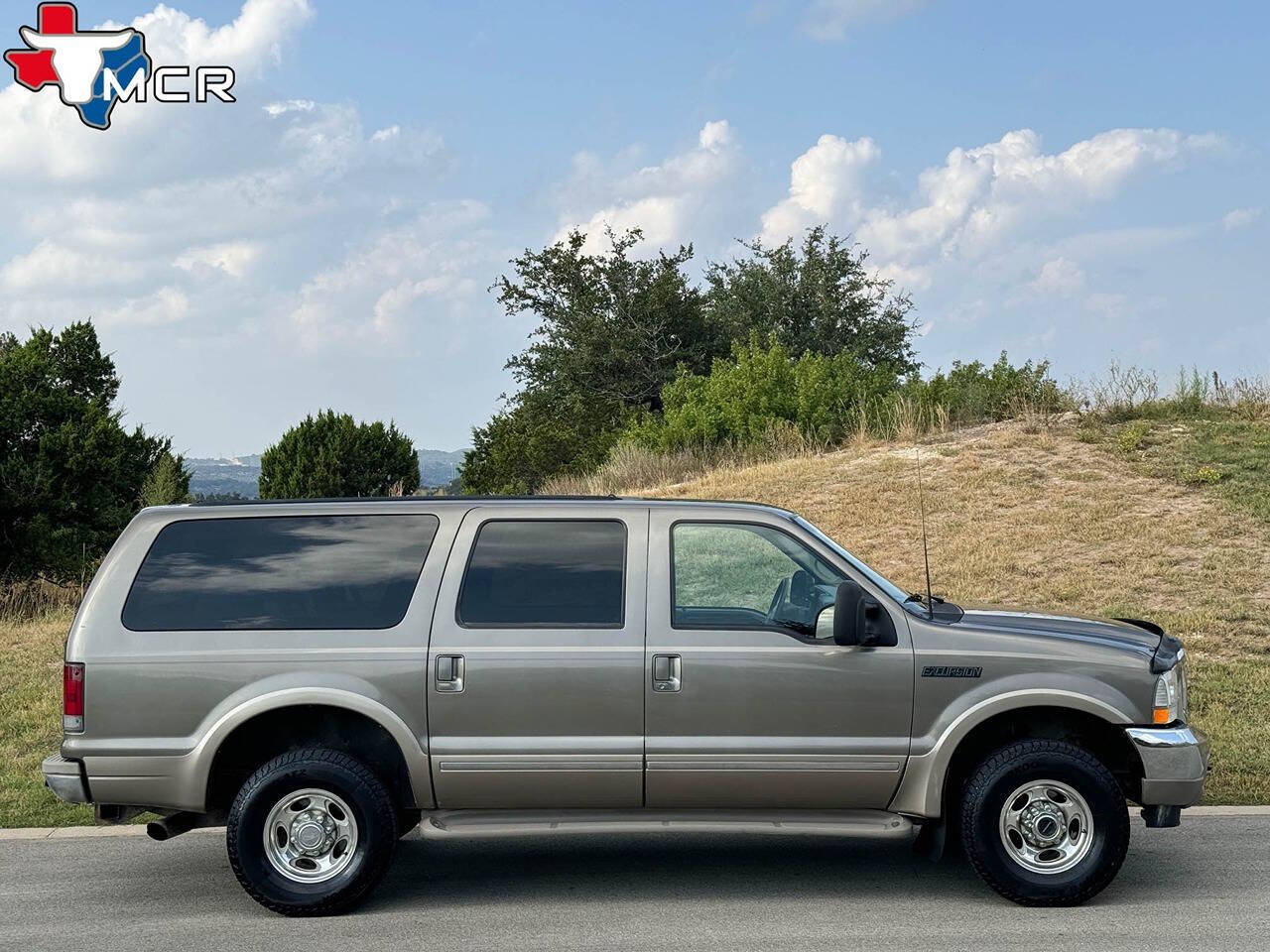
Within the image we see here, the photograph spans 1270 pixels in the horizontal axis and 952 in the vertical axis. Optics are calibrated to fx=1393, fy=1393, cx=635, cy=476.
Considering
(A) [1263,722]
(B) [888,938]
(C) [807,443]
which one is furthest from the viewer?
(C) [807,443]

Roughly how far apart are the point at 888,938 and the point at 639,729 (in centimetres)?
143

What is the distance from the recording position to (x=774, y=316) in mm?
49781

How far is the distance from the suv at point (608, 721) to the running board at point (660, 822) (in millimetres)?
13

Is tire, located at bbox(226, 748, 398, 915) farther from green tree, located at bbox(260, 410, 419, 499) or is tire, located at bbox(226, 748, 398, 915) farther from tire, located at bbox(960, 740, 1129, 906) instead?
green tree, located at bbox(260, 410, 419, 499)

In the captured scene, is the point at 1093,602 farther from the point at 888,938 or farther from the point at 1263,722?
the point at 888,938

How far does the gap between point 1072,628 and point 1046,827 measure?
0.99 m

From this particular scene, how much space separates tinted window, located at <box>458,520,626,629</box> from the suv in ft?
0.06

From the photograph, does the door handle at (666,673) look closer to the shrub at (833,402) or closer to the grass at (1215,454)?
the grass at (1215,454)

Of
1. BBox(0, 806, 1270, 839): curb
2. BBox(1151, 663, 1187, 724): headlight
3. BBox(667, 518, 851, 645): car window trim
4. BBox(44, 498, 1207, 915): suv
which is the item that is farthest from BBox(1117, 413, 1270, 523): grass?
BBox(667, 518, 851, 645): car window trim

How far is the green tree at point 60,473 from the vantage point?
983 inches

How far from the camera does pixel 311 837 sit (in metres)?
6.51

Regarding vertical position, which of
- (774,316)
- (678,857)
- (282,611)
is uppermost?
(774,316)

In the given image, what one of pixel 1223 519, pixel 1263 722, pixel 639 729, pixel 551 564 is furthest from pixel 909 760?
pixel 1223 519

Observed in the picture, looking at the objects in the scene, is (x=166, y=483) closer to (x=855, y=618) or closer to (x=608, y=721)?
(x=608, y=721)
